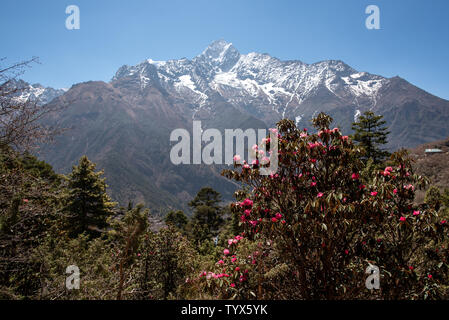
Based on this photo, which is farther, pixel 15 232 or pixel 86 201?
pixel 86 201

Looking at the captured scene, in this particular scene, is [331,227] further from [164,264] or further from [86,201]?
[86,201]

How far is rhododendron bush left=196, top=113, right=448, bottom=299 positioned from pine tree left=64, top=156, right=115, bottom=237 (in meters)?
17.1

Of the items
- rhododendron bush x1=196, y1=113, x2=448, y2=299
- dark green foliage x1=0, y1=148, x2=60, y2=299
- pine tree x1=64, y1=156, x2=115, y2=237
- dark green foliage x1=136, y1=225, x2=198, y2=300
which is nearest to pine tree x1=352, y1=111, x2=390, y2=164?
rhododendron bush x1=196, y1=113, x2=448, y2=299

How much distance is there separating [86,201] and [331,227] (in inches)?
776

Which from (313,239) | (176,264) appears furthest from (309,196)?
(176,264)

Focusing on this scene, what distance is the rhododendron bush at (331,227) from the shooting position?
3.84 meters

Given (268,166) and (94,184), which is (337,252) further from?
(94,184)

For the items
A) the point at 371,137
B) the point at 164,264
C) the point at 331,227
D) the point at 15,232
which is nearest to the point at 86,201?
the point at 15,232

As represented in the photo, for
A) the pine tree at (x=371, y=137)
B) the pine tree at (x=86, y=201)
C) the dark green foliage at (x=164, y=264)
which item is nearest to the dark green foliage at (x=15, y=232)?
the dark green foliage at (x=164, y=264)

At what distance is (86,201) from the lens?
19094mm

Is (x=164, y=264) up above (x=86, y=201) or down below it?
below

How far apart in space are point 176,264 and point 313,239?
4.02 metres

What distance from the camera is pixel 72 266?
19.7ft
